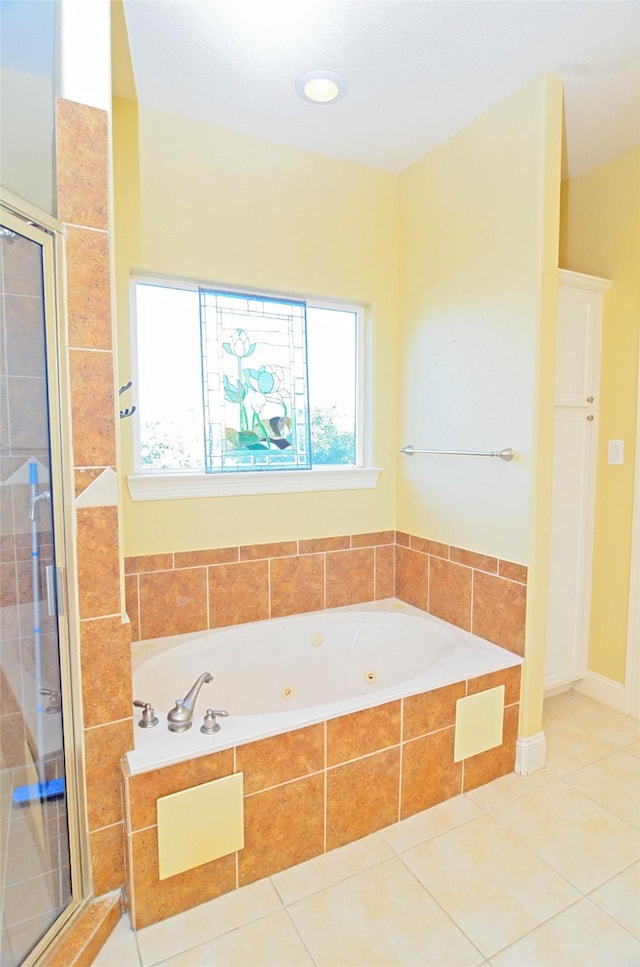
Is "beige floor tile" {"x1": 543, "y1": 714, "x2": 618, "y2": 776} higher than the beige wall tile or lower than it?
lower

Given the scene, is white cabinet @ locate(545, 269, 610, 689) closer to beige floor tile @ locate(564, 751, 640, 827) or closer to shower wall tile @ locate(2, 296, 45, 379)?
beige floor tile @ locate(564, 751, 640, 827)

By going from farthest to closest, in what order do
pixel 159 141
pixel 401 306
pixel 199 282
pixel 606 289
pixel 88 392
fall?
pixel 401 306, pixel 606 289, pixel 199 282, pixel 159 141, pixel 88 392

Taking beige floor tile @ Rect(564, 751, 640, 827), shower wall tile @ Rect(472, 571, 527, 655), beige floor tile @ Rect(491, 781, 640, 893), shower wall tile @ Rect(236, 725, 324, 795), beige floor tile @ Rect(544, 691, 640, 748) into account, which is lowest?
beige floor tile @ Rect(491, 781, 640, 893)

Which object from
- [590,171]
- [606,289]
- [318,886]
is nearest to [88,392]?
[318,886]

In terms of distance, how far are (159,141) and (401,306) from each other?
1.31 meters

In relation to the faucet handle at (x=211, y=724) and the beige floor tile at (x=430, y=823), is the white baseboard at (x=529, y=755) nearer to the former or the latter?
the beige floor tile at (x=430, y=823)

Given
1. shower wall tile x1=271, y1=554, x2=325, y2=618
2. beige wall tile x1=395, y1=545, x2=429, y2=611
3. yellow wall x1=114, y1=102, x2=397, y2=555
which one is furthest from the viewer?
beige wall tile x1=395, y1=545, x2=429, y2=611

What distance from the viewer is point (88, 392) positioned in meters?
1.42

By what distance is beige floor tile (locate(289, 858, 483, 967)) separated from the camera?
1.38 meters

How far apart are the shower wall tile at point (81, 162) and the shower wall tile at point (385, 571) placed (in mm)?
2000

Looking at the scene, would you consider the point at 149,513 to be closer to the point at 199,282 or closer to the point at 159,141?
the point at 199,282

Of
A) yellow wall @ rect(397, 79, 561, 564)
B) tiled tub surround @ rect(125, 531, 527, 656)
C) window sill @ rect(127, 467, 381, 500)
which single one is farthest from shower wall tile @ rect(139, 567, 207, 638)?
yellow wall @ rect(397, 79, 561, 564)

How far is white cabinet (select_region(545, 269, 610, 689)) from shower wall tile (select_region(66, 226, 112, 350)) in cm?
196

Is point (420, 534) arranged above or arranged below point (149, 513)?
below
